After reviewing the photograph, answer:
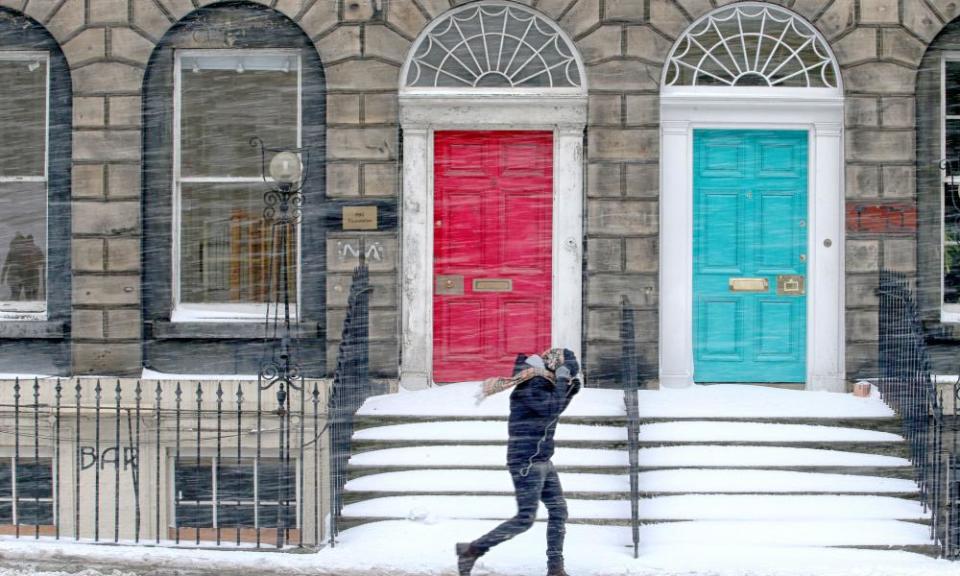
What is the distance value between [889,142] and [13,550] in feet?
25.8

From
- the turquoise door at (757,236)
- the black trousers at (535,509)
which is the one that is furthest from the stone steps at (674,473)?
the turquoise door at (757,236)

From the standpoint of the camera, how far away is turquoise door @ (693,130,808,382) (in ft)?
37.6

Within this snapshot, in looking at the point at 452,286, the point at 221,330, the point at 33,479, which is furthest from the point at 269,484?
the point at 452,286

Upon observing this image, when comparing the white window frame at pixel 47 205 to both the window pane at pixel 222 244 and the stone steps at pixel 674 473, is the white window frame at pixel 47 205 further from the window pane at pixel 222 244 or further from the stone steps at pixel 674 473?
the stone steps at pixel 674 473

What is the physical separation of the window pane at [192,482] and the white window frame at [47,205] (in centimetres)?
196

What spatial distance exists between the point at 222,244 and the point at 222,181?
1.89ft

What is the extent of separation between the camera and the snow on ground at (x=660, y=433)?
32.6ft

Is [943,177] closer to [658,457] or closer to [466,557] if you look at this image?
[658,457]

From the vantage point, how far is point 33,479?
11.1 meters

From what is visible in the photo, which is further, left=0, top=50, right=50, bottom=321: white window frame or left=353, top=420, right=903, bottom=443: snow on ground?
left=0, top=50, right=50, bottom=321: white window frame

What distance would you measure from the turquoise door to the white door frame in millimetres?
1101

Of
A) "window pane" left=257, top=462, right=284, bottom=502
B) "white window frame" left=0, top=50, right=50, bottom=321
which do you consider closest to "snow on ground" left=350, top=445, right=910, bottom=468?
"window pane" left=257, top=462, right=284, bottom=502

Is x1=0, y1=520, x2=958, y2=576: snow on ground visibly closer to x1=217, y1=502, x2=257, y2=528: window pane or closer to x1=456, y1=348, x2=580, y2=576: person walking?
x1=456, y1=348, x2=580, y2=576: person walking

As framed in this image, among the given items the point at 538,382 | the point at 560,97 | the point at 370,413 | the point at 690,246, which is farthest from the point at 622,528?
the point at 560,97
